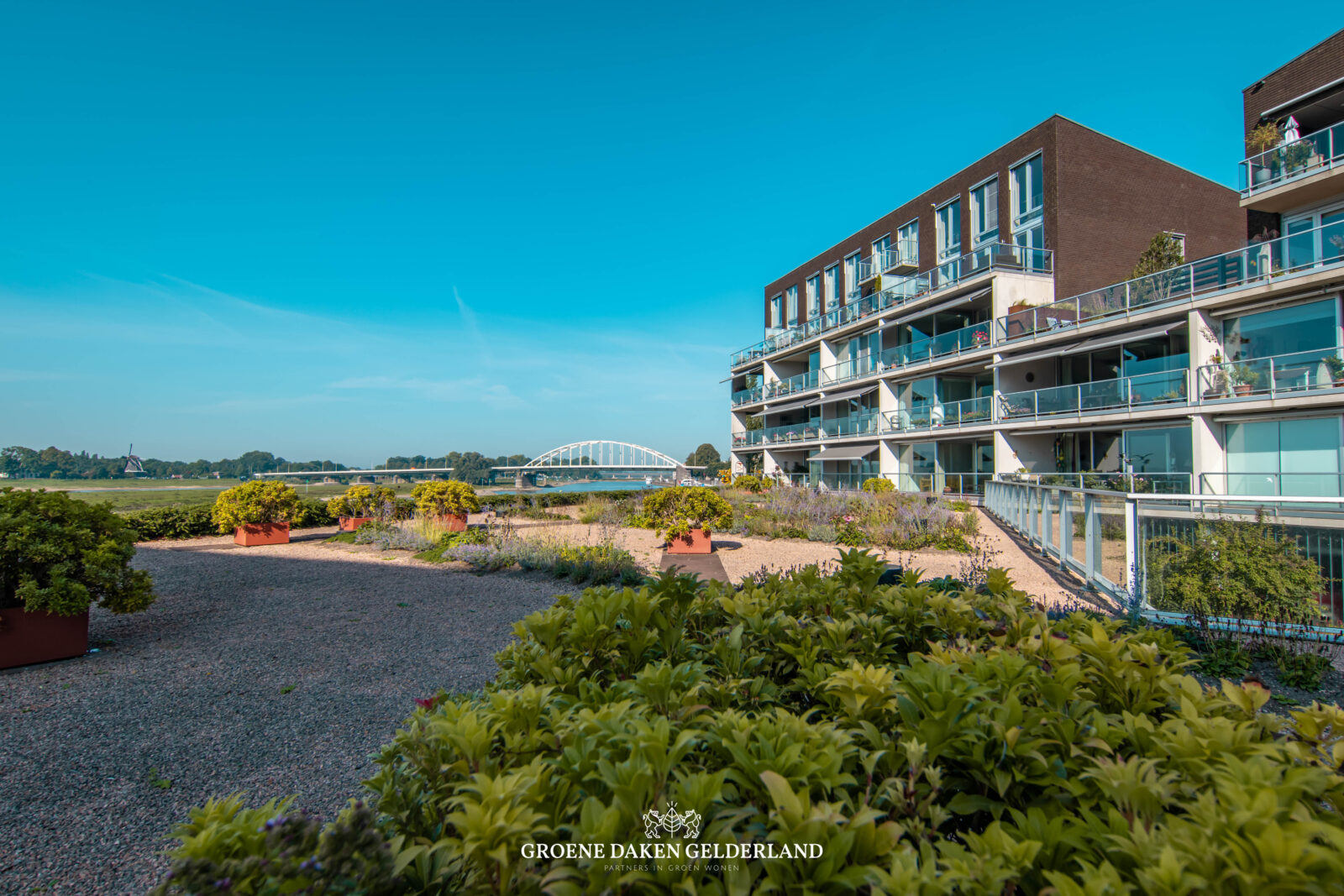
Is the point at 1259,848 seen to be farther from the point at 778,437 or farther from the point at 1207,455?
the point at 778,437

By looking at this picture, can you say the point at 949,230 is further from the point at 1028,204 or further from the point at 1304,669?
the point at 1304,669

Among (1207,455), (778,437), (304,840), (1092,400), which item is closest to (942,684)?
(304,840)

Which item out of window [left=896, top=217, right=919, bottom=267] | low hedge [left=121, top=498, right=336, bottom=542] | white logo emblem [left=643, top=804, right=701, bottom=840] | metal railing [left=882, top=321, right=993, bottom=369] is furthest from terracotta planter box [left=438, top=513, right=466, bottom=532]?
window [left=896, top=217, right=919, bottom=267]

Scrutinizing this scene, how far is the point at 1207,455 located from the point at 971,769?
18.0m

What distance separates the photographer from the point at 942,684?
149cm

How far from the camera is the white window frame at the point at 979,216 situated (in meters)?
24.2

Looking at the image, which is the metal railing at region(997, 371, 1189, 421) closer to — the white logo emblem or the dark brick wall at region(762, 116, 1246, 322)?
the dark brick wall at region(762, 116, 1246, 322)

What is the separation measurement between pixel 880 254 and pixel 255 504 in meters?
28.5

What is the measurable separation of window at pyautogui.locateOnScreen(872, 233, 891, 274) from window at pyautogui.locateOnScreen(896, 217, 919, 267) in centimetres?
102

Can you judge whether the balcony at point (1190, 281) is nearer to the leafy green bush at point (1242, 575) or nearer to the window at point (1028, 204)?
the window at point (1028, 204)

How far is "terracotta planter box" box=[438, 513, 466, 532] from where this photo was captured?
13844 mm

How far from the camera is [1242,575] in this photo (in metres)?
5.09

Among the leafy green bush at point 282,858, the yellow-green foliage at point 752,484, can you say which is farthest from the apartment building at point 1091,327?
the leafy green bush at point 282,858

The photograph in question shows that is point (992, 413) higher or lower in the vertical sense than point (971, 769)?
higher
